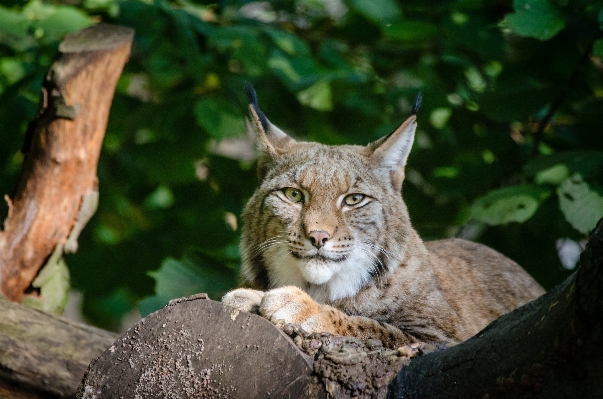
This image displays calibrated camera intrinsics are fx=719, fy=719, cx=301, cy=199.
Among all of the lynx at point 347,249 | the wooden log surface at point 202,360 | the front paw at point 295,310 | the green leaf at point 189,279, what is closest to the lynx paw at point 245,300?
the lynx at point 347,249

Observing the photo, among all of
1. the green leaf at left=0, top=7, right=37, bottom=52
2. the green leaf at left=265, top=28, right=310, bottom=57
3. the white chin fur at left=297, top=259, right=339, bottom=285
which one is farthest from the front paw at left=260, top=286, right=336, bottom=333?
the green leaf at left=0, top=7, right=37, bottom=52

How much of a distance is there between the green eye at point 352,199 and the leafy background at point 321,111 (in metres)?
0.94

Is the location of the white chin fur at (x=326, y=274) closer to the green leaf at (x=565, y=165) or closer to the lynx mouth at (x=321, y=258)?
the lynx mouth at (x=321, y=258)

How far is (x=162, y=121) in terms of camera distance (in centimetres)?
635

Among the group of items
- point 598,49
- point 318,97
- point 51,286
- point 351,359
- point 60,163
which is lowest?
point 51,286

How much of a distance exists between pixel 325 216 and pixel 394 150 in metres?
0.80

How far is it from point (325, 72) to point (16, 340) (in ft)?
11.1

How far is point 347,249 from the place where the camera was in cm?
416

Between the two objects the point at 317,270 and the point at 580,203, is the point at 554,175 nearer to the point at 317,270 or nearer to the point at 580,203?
the point at 580,203

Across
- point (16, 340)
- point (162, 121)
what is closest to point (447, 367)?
point (16, 340)

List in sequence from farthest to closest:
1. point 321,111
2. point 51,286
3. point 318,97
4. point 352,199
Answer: point 321,111
point 318,97
point 51,286
point 352,199

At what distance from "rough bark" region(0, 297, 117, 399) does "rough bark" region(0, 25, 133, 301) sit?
100 centimetres

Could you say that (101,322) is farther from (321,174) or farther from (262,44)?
(321,174)

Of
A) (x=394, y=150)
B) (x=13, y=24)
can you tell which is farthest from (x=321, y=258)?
(x=13, y=24)
